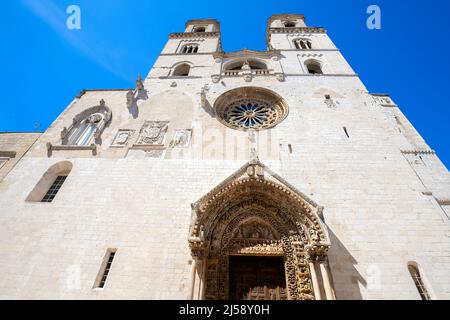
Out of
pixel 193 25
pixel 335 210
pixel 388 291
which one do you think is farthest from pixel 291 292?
pixel 193 25

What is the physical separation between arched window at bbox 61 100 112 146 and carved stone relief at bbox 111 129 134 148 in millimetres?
786

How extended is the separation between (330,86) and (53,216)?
44.0 feet

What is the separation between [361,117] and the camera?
1060 cm

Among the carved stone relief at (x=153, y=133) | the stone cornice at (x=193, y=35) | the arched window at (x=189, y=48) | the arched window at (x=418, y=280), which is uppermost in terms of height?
the stone cornice at (x=193, y=35)

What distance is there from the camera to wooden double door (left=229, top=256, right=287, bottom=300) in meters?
6.49

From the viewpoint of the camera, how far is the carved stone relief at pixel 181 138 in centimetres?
980

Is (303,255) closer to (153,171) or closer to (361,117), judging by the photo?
(153,171)

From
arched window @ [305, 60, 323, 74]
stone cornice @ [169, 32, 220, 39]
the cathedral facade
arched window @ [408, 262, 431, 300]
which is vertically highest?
stone cornice @ [169, 32, 220, 39]

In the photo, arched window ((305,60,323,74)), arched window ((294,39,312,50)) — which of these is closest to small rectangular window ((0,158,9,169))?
arched window ((305,60,323,74))

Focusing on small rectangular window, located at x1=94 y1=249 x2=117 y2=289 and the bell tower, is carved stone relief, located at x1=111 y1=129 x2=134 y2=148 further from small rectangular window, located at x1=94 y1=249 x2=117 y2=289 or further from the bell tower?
the bell tower

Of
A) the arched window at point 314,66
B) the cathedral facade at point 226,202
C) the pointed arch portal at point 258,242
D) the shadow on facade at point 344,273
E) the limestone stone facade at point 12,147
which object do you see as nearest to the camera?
the shadow on facade at point 344,273

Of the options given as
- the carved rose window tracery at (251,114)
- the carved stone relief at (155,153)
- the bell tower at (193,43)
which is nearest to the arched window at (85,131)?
the carved stone relief at (155,153)

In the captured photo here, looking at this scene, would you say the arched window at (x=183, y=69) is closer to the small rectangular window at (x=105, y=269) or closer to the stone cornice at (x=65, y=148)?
the stone cornice at (x=65, y=148)

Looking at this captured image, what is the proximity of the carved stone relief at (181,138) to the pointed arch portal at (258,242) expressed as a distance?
3227 millimetres
